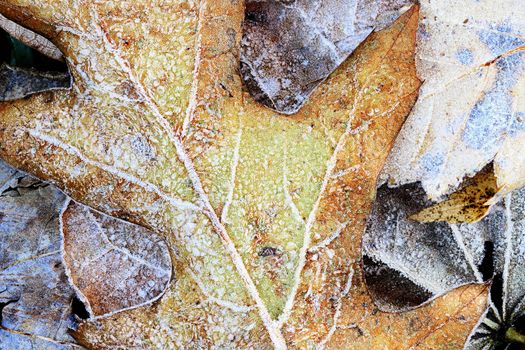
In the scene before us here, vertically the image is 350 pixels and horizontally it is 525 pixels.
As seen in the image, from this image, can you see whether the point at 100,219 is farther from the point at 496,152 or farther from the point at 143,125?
the point at 496,152

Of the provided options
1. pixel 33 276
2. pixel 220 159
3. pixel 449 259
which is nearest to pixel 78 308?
pixel 33 276

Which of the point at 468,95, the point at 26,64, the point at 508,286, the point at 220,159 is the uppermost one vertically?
the point at 468,95

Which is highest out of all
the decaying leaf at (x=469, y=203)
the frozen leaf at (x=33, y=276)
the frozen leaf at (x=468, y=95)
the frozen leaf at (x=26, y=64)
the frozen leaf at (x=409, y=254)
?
the frozen leaf at (x=468, y=95)

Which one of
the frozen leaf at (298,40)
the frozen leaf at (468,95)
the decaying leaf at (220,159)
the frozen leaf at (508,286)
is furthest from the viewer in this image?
the frozen leaf at (508,286)

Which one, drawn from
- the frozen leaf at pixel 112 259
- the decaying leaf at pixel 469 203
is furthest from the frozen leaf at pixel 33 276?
the decaying leaf at pixel 469 203

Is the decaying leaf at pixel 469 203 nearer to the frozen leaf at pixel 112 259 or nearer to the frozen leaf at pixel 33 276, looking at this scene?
the frozen leaf at pixel 112 259

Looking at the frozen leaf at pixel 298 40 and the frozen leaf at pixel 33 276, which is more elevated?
the frozen leaf at pixel 298 40

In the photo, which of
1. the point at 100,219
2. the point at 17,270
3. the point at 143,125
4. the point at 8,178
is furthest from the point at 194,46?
the point at 17,270

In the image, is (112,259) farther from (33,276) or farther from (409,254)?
(409,254)
